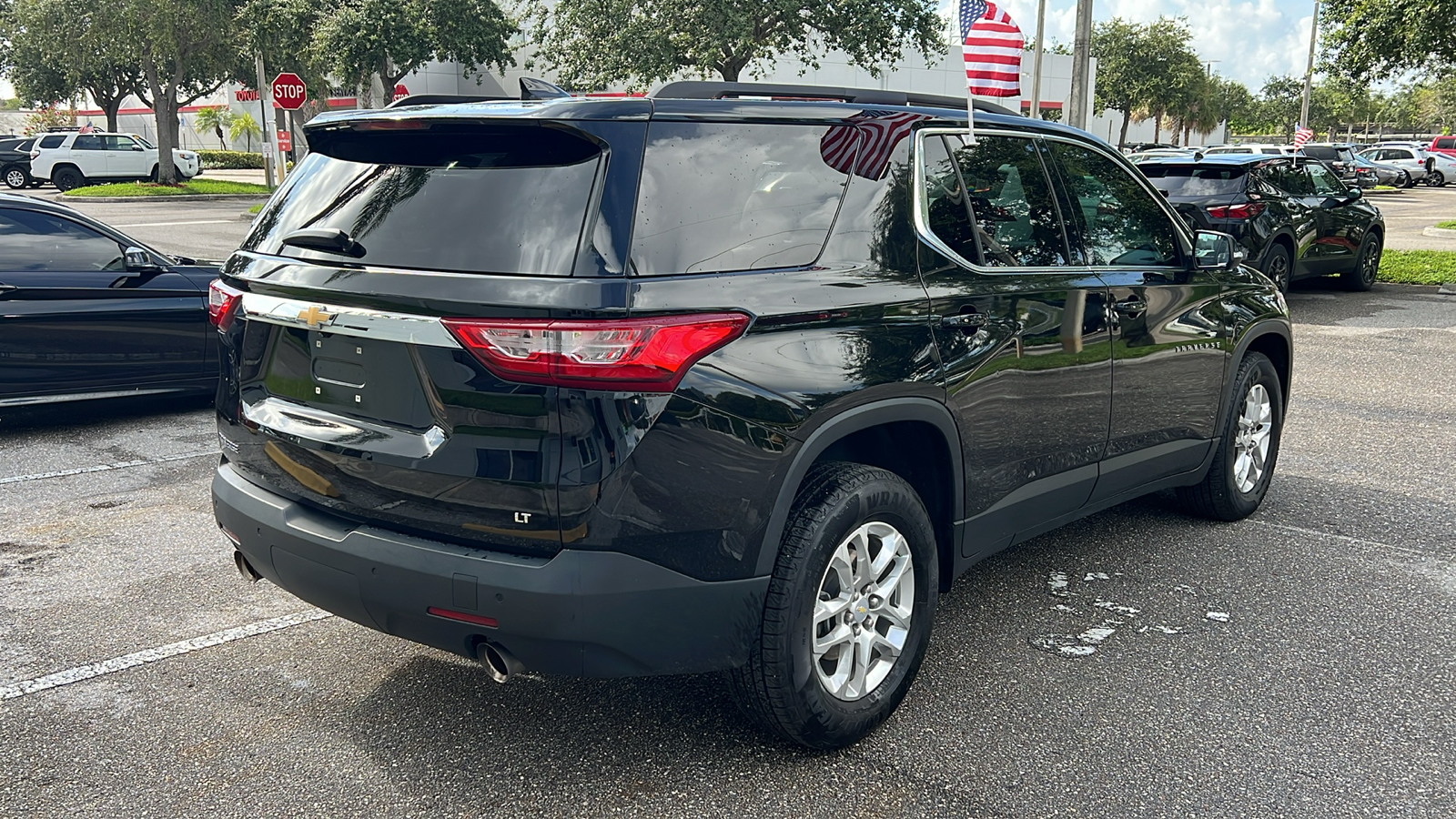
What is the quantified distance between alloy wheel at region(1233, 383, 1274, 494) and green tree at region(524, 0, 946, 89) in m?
23.3

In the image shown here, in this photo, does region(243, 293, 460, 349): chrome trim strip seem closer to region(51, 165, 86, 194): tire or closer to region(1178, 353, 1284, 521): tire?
region(1178, 353, 1284, 521): tire

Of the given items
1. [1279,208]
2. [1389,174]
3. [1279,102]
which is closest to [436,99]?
[1279,208]

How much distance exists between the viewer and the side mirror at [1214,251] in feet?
15.4

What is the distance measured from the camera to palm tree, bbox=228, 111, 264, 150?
6469 cm

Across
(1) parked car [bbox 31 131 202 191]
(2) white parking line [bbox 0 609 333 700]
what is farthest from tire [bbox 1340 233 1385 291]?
(1) parked car [bbox 31 131 202 191]

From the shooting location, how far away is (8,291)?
6.79m

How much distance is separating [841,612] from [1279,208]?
1101cm

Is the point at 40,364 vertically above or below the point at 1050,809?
above

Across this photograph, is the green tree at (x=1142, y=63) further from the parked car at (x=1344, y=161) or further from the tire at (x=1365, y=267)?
the tire at (x=1365, y=267)

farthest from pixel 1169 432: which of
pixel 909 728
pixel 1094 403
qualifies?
pixel 909 728

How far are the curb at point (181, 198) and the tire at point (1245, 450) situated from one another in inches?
1167

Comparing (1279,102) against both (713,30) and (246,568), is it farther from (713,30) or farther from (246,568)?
(246,568)

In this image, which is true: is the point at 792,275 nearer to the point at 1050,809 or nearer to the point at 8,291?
the point at 1050,809

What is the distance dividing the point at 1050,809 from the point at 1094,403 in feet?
5.27
